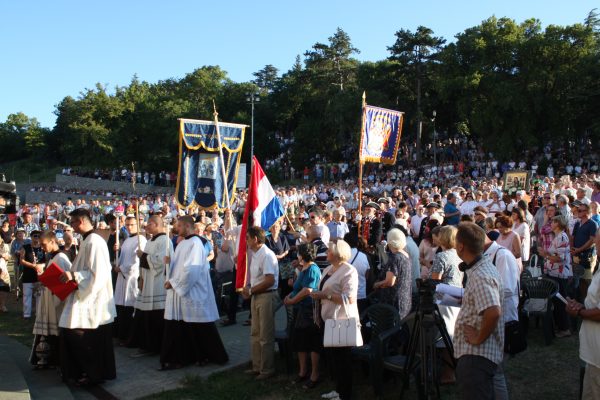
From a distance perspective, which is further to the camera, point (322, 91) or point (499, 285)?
point (322, 91)

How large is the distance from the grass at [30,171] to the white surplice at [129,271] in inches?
2287

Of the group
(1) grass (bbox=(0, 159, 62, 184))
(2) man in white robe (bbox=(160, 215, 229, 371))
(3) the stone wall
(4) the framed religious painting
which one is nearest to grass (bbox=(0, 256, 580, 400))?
(2) man in white robe (bbox=(160, 215, 229, 371))

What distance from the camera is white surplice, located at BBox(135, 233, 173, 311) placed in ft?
23.4

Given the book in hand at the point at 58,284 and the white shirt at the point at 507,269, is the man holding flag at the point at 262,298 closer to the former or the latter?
the book in hand at the point at 58,284

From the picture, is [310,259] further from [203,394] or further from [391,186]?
[391,186]

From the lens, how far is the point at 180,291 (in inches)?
252

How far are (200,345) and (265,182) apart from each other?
7.64 ft

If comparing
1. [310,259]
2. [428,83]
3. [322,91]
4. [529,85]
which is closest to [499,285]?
[310,259]

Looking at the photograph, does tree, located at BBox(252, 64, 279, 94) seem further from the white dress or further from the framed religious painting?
the white dress

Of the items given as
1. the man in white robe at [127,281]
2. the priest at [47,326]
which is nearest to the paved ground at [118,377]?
the priest at [47,326]

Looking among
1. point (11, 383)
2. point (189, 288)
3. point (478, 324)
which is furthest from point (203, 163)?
point (478, 324)

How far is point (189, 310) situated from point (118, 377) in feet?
3.80

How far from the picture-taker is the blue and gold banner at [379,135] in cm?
1030

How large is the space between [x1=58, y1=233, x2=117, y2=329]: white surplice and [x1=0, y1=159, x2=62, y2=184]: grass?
59952 millimetres
